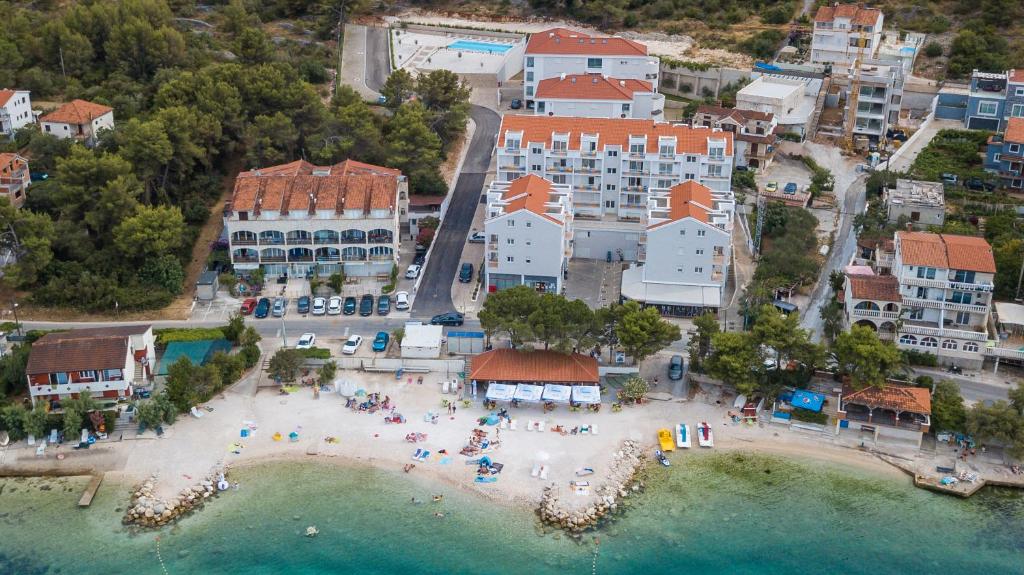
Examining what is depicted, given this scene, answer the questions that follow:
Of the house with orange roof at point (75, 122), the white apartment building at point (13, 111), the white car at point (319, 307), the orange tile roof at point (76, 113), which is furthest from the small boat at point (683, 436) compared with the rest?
the white apartment building at point (13, 111)

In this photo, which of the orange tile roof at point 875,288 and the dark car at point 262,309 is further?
the dark car at point 262,309

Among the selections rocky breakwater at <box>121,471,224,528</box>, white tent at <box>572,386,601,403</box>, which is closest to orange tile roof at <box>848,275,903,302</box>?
white tent at <box>572,386,601,403</box>

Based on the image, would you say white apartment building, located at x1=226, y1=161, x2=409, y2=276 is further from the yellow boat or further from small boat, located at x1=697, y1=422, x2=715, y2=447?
small boat, located at x1=697, y1=422, x2=715, y2=447

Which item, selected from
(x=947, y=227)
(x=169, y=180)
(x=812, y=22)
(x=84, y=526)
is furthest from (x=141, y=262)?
(x=812, y=22)

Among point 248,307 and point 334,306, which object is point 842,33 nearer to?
point 334,306

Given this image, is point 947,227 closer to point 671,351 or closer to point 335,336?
point 671,351

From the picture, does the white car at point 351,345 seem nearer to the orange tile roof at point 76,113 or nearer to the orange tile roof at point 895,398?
the orange tile roof at point 895,398
